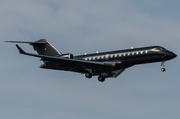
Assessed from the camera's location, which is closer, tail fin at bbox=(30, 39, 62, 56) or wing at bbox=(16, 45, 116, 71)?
wing at bbox=(16, 45, 116, 71)

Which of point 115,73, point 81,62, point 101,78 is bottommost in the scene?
point 101,78

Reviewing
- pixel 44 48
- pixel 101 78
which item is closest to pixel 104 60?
pixel 101 78

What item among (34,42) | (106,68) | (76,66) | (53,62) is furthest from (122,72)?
(34,42)

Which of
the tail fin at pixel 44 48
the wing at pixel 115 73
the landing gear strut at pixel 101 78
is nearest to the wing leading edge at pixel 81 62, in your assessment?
the landing gear strut at pixel 101 78

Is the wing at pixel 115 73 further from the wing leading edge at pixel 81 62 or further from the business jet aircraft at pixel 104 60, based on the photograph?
the wing leading edge at pixel 81 62

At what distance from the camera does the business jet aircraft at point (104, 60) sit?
1615 inches

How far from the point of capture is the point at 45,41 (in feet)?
161

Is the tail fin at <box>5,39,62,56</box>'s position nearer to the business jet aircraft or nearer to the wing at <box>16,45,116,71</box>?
the business jet aircraft

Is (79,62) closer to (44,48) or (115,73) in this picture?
(115,73)

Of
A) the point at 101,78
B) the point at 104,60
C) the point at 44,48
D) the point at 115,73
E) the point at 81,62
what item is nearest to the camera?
the point at 81,62

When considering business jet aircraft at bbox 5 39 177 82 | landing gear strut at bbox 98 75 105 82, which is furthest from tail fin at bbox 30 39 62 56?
landing gear strut at bbox 98 75 105 82

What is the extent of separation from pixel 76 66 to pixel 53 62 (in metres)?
3.31

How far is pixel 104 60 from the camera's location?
43.2m

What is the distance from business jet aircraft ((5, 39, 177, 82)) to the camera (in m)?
41.0
